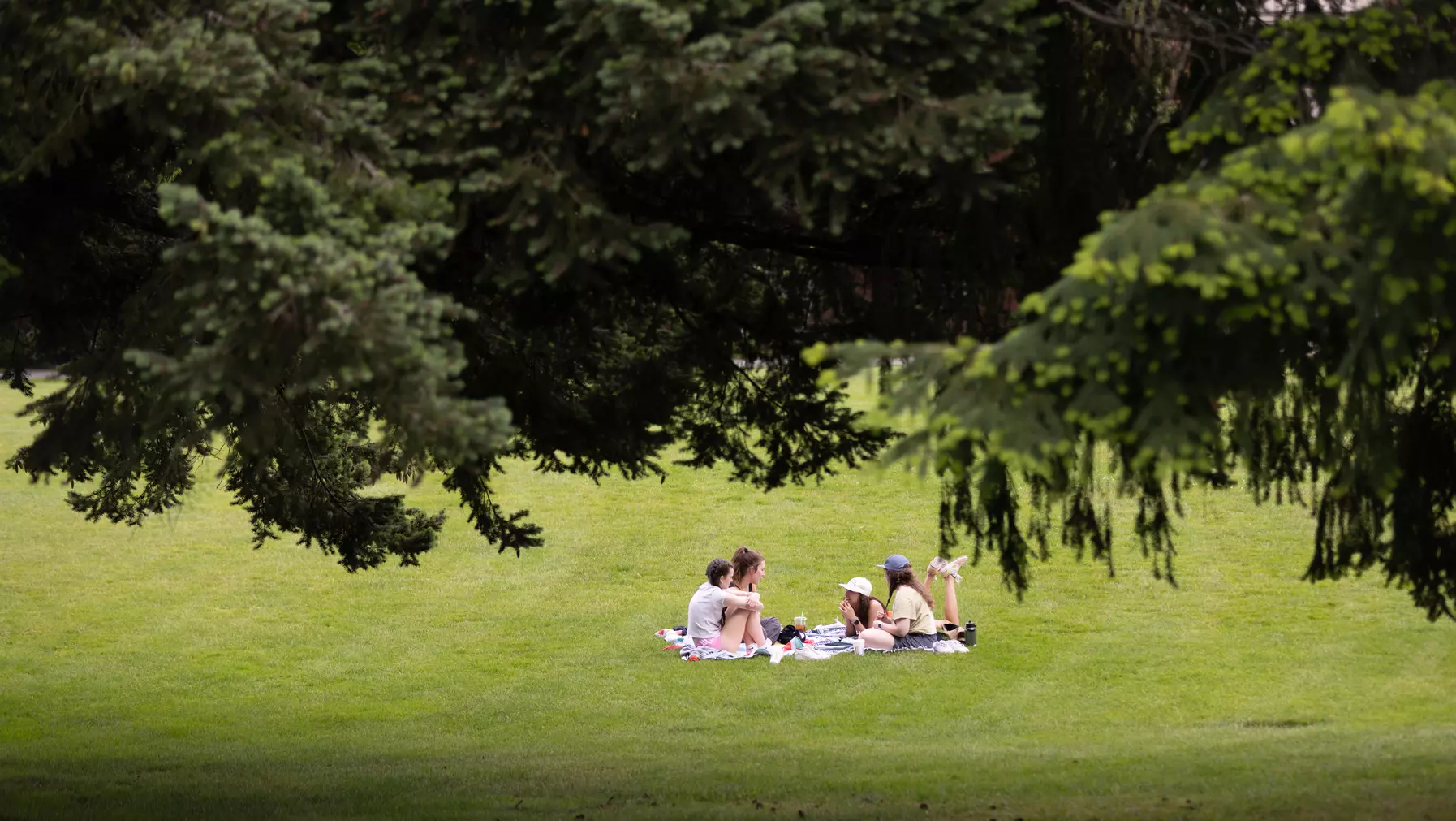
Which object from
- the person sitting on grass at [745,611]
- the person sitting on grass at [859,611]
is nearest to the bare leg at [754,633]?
the person sitting on grass at [745,611]

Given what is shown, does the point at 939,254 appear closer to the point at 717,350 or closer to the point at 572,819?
the point at 717,350

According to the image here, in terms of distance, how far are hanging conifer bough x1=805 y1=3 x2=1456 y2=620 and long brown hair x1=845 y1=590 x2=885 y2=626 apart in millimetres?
9561

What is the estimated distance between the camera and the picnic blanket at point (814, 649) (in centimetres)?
1608

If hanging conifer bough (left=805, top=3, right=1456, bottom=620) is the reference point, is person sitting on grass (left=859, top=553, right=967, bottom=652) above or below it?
below

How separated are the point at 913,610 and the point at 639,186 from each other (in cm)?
937

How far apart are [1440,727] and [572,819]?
8.01 meters

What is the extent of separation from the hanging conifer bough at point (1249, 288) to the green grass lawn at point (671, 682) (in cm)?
114

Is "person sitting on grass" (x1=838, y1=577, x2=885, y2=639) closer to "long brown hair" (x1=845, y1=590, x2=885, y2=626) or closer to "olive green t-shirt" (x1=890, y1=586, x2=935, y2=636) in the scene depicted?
"long brown hair" (x1=845, y1=590, x2=885, y2=626)

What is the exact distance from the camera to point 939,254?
7.23 m

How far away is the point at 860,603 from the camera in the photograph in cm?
1592

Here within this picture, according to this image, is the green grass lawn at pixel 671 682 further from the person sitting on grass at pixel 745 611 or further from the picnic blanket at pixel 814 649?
the person sitting on grass at pixel 745 611

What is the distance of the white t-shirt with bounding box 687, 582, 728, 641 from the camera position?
1523 cm

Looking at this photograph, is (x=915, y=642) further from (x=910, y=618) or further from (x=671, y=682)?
(x=671, y=682)

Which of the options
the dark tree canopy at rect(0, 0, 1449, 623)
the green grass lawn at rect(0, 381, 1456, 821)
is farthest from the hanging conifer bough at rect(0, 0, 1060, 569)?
the green grass lawn at rect(0, 381, 1456, 821)
